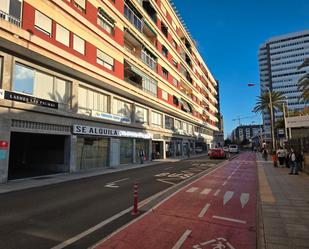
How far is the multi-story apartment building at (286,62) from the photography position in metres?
142

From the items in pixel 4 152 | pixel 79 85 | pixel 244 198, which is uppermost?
pixel 79 85

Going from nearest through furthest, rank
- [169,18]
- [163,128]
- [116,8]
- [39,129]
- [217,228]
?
[217,228] → [39,129] → [116,8] → [163,128] → [169,18]

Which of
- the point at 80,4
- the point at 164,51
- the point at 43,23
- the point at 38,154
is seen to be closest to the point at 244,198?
the point at 43,23

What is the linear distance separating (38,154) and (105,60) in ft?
38.3

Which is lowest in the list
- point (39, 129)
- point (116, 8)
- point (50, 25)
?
point (39, 129)

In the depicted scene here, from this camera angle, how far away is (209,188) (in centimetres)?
1336

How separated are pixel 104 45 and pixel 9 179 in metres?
16.0

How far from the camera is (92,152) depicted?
24141mm

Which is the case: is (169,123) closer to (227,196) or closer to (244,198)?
(227,196)

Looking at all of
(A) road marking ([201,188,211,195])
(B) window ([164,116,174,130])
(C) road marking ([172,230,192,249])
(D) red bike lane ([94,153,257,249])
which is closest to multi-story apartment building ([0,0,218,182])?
(B) window ([164,116,174,130])

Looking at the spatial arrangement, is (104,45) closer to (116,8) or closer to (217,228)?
(116,8)

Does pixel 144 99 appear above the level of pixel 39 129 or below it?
above

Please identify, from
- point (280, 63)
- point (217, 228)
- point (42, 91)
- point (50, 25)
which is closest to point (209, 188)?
point (217, 228)

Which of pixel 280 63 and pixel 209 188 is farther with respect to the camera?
pixel 280 63
